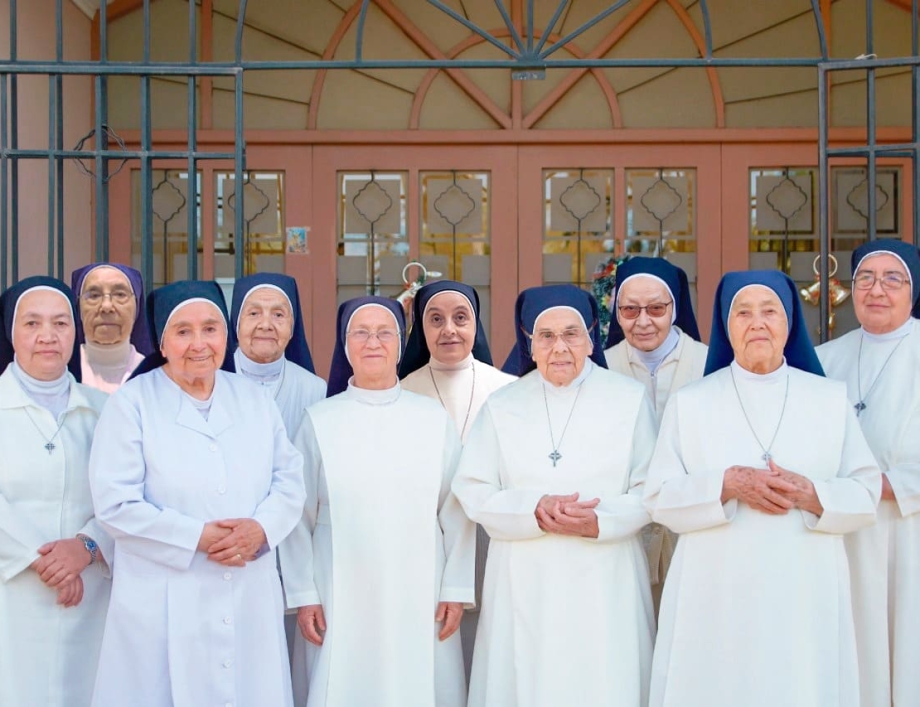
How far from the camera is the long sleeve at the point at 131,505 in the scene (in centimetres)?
356

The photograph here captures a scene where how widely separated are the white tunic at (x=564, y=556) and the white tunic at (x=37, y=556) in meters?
1.30

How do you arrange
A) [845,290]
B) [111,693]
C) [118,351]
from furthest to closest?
[845,290]
[118,351]
[111,693]

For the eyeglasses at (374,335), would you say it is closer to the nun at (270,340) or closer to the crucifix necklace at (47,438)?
the nun at (270,340)

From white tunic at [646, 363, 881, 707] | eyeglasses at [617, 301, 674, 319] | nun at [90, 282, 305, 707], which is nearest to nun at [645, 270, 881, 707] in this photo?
white tunic at [646, 363, 881, 707]

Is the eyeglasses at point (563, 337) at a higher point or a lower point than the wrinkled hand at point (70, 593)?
higher

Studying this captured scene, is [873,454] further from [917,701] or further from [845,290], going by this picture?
[845,290]

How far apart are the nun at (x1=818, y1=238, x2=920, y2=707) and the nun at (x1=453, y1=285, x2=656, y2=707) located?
2.41 feet

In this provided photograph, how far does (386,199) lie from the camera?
6.94 meters

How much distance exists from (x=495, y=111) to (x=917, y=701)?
419cm

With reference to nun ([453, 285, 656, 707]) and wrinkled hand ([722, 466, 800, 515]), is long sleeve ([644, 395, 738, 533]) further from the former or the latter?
nun ([453, 285, 656, 707])

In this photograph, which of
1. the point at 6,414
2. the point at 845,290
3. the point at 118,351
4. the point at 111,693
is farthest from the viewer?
the point at 845,290

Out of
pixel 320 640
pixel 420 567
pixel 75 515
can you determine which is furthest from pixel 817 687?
pixel 75 515

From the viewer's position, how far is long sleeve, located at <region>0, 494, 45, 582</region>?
12.3ft

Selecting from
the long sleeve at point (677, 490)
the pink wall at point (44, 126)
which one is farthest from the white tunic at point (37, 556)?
the pink wall at point (44, 126)
